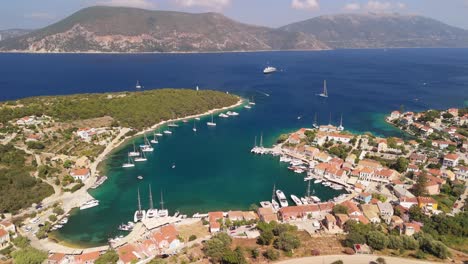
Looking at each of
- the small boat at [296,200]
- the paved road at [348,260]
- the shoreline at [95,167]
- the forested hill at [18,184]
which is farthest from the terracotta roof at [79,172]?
the paved road at [348,260]

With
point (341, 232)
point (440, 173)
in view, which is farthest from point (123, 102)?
point (440, 173)

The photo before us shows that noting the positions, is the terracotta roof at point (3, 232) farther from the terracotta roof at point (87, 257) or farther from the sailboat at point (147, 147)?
the sailboat at point (147, 147)

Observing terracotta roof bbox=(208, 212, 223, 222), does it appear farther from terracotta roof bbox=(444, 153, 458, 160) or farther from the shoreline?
terracotta roof bbox=(444, 153, 458, 160)

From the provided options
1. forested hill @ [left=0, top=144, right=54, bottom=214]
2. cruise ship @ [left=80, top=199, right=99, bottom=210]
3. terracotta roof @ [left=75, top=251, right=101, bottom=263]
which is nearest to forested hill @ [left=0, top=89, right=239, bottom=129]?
forested hill @ [left=0, top=144, right=54, bottom=214]

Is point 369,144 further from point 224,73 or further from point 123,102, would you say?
point 224,73

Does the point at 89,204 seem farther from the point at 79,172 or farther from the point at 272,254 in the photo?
the point at 272,254

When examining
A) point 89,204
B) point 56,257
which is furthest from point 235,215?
point 89,204
